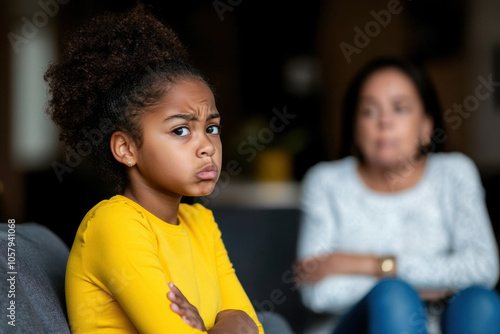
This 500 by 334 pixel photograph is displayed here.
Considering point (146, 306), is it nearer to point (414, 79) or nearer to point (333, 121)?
point (414, 79)

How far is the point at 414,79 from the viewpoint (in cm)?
193

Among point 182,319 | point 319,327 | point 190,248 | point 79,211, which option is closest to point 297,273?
point 319,327

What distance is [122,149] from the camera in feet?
3.25

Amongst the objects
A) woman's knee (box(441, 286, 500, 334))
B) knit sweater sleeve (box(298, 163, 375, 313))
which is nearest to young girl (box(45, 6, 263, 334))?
woman's knee (box(441, 286, 500, 334))

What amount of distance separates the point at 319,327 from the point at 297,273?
22 centimetres

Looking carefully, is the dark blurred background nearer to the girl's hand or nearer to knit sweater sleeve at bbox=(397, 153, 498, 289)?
knit sweater sleeve at bbox=(397, 153, 498, 289)

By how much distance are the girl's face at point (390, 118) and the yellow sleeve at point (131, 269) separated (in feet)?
3.78

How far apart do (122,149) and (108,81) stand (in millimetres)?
115

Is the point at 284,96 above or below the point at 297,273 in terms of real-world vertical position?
above

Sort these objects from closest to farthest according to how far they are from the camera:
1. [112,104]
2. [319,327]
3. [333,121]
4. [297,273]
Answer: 1. [112,104]
2. [319,327]
3. [297,273]
4. [333,121]

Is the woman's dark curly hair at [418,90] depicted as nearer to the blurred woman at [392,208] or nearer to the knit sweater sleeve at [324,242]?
the blurred woman at [392,208]

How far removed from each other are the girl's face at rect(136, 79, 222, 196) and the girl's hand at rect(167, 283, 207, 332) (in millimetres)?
168

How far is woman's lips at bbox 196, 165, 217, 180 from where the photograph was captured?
97 centimetres

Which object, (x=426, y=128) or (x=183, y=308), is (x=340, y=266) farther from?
(x=183, y=308)
